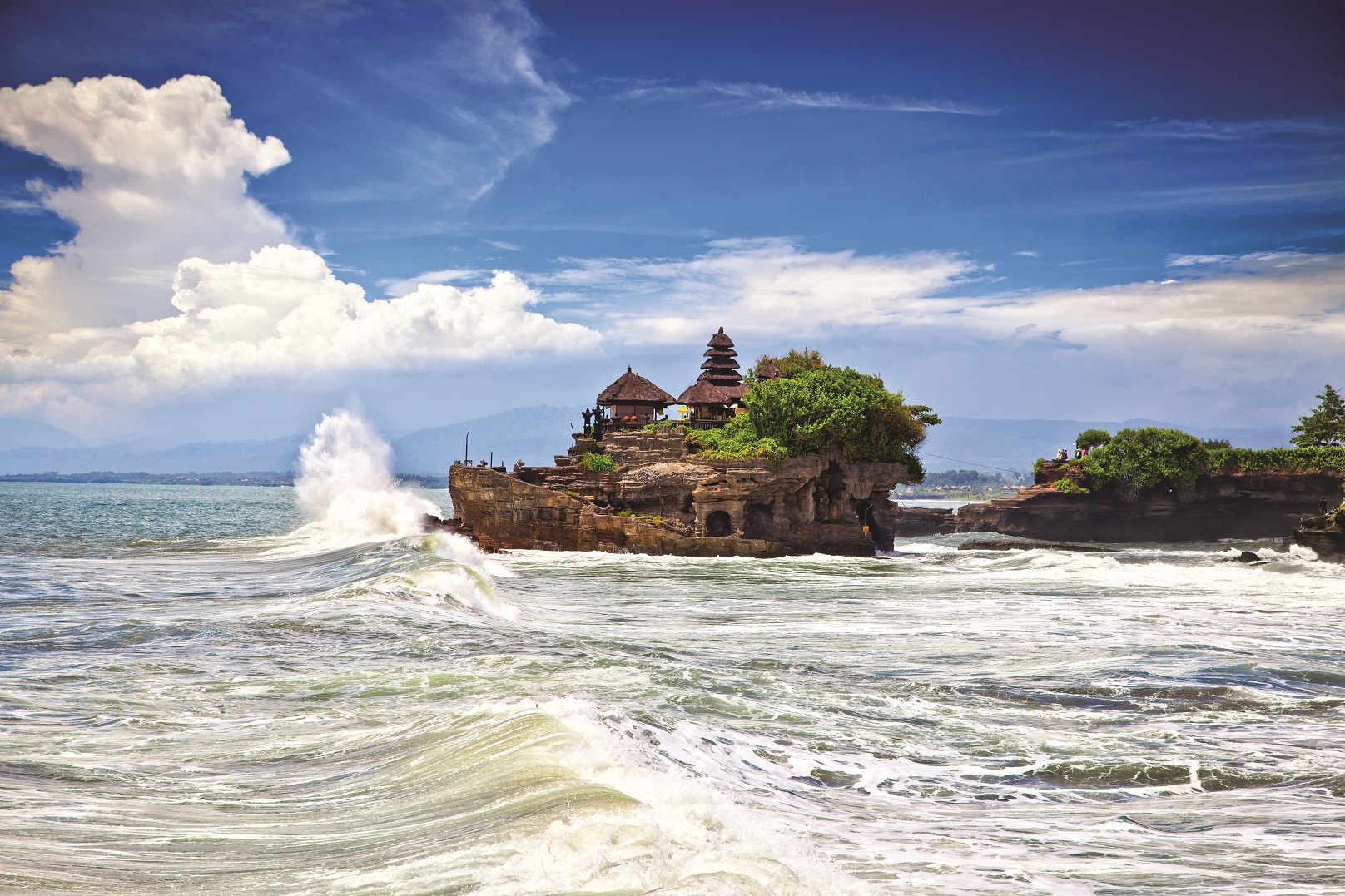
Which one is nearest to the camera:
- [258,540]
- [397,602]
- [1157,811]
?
[1157,811]

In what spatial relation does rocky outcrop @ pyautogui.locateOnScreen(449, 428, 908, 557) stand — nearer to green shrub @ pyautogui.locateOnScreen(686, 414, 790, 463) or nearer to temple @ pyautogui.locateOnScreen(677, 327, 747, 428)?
green shrub @ pyautogui.locateOnScreen(686, 414, 790, 463)

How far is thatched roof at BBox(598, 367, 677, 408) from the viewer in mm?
48094

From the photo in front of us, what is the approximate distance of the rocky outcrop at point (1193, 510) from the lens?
187ft

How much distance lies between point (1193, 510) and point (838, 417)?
32416 millimetres

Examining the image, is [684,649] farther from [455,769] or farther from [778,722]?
[455,769]

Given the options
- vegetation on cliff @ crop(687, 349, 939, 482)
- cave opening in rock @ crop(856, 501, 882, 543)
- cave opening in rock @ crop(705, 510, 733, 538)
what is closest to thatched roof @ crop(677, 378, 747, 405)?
vegetation on cliff @ crop(687, 349, 939, 482)

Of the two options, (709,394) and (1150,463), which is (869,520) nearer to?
(709,394)

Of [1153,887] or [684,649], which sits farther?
[684,649]

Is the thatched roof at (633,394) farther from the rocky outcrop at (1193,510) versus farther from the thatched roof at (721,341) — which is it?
the rocky outcrop at (1193,510)

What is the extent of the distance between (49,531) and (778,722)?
49.0 meters

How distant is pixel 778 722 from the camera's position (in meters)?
10.1

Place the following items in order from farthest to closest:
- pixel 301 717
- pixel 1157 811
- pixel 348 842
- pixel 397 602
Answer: pixel 397 602 → pixel 301 717 → pixel 1157 811 → pixel 348 842

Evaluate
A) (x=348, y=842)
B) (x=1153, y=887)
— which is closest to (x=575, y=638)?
→ (x=348, y=842)

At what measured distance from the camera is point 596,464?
1555 inches
